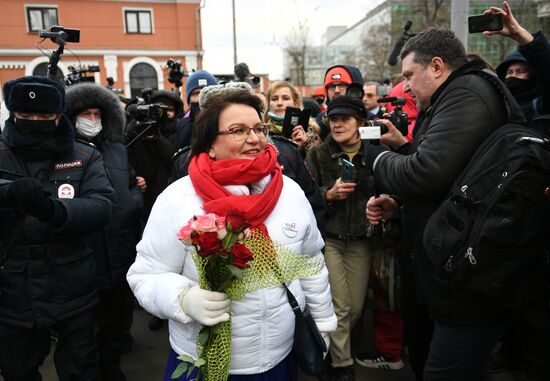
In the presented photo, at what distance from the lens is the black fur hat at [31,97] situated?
2.38 metres

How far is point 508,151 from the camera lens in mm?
1763

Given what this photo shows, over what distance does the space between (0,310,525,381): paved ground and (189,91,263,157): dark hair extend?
222 centimetres

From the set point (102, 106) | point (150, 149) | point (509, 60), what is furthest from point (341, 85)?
point (102, 106)

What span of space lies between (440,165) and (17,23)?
1139 inches

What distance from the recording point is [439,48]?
2.21 metres

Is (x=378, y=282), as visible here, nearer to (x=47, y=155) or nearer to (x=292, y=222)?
(x=292, y=222)

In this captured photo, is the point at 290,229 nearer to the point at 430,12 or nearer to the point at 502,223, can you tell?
the point at 502,223

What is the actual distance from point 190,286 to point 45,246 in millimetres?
1140

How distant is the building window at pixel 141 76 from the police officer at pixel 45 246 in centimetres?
2529

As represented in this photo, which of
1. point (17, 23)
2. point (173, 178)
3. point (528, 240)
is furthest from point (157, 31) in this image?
point (528, 240)

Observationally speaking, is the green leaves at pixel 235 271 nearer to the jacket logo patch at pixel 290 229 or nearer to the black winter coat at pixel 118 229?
the jacket logo patch at pixel 290 229

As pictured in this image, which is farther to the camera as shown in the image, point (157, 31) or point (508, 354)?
point (157, 31)

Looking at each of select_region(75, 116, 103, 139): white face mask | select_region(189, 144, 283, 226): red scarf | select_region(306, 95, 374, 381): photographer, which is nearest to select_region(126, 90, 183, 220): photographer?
select_region(75, 116, 103, 139): white face mask

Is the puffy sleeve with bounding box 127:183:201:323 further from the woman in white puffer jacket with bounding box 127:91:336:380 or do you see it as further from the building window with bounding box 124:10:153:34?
the building window with bounding box 124:10:153:34
